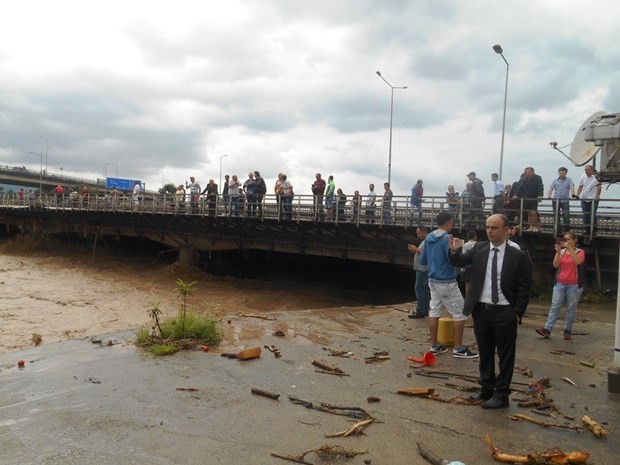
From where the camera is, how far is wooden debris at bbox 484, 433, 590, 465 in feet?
11.0

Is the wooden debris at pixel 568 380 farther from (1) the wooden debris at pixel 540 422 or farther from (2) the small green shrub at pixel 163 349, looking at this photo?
(2) the small green shrub at pixel 163 349

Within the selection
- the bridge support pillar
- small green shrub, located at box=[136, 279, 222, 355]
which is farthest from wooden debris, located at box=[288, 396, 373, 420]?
the bridge support pillar

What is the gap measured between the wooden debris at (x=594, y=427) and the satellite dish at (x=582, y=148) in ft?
10.4

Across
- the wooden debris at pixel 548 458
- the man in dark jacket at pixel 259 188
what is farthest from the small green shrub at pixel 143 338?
the man in dark jacket at pixel 259 188

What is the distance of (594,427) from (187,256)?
2471 cm

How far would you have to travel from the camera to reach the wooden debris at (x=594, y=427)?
154 inches

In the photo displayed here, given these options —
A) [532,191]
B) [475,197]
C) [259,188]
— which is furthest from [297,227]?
[532,191]

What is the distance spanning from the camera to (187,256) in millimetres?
26812

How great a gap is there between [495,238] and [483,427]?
178cm

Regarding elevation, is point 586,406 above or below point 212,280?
above

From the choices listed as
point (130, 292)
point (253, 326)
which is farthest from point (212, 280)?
point (253, 326)

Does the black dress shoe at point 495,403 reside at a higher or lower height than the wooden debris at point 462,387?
higher

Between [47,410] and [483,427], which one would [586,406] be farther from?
[47,410]

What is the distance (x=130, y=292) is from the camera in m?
21.9
